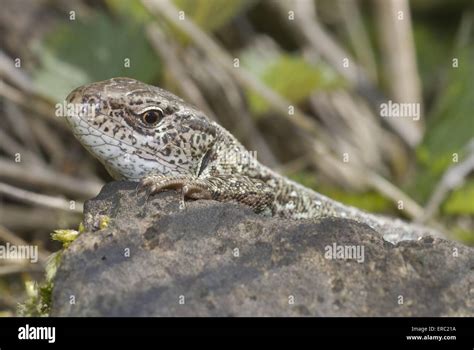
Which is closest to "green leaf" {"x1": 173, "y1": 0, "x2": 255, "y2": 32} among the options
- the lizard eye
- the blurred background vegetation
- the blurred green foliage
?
the blurred background vegetation

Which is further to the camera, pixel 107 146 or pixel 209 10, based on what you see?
pixel 209 10

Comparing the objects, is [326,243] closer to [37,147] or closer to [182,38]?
[182,38]

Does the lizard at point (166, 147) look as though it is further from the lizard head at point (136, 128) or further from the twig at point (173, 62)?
the twig at point (173, 62)

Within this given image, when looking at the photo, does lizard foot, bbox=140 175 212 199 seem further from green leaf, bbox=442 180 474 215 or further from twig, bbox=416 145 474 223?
green leaf, bbox=442 180 474 215

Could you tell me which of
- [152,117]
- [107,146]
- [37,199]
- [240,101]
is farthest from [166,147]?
[240,101]

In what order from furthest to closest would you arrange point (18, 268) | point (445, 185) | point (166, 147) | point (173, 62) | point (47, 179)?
point (173, 62) → point (445, 185) → point (47, 179) → point (18, 268) → point (166, 147)

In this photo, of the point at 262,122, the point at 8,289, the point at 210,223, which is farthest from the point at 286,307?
the point at 262,122

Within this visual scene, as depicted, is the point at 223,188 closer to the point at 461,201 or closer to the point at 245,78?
the point at 245,78

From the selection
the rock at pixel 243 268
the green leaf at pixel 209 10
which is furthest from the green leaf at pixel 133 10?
the rock at pixel 243 268
